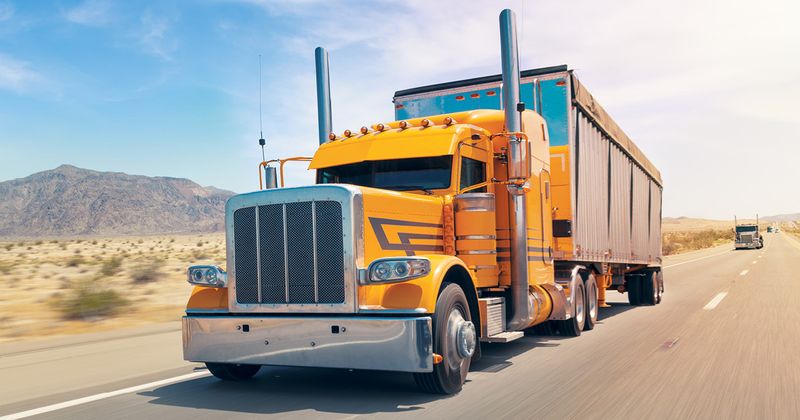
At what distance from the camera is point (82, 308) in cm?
1487

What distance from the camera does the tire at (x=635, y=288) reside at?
59.8 feet

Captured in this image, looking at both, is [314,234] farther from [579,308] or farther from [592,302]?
[592,302]

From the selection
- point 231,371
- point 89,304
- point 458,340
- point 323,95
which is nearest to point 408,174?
point 458,340

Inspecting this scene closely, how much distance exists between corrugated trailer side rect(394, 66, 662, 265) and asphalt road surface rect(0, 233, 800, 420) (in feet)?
5.96

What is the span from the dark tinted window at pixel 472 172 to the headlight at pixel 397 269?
212 cm

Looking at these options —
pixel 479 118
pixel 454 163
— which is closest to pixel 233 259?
pixel 454 163

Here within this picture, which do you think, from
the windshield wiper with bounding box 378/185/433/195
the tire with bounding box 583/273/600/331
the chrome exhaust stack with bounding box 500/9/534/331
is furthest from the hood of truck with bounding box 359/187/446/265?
the tire with bounding box 583/273/600/331

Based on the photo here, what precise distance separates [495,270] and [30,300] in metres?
13.9

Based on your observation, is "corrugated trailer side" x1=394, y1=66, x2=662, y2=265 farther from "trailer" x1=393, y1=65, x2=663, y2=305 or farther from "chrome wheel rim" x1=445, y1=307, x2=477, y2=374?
"chrome wheel rim" x1=445, y1=307, x2=477, y2=374

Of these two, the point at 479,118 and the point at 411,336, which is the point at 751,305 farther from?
the point at 411,336

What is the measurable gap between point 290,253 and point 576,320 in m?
6.39

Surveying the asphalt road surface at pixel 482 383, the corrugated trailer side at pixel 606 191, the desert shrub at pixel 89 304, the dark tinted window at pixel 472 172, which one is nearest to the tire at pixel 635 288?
the corrugated trailer side at pixel 606 191

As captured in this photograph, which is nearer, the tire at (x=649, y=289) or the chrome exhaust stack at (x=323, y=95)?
the chrome exhaust stack at (x=323, y=95)

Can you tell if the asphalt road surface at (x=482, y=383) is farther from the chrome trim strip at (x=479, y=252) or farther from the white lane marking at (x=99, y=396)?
the chrome trim strip at (x=479, y=252)
